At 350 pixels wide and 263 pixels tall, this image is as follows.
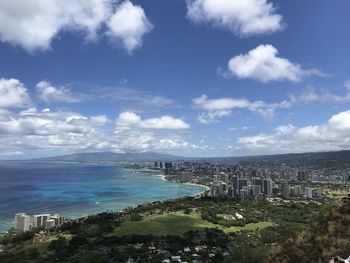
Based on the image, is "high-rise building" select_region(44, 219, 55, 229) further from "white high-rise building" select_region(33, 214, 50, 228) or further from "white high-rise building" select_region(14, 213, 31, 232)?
"white high-rise building" select_region(14, 213, 31, 232)

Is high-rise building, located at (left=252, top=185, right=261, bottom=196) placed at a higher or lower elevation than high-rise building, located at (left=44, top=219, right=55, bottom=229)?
higher

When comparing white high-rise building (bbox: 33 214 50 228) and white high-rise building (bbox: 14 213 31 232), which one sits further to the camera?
white high-rise building (bbox: 33 214 50 228)

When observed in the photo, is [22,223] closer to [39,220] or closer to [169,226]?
[39,220]

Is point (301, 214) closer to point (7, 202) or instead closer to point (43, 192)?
point (7, 202)

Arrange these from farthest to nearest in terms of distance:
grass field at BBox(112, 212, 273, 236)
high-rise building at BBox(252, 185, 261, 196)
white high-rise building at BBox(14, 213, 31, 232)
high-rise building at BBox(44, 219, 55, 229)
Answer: high-rise building at BBox(252, 185, 261, 196) → white high-rise building at BBox(14, 213, 31, 232) → high-rise building at BBox(44, 219, 55, 229) → grass field at BBox(112, 212, 273, 236)

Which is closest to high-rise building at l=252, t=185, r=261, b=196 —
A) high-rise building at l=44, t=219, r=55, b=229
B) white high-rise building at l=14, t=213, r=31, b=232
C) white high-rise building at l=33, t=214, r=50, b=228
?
white high-rise building at l=33, t=214, r=50, b=228

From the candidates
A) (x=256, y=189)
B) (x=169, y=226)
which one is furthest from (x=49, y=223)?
(x=256, y=189)

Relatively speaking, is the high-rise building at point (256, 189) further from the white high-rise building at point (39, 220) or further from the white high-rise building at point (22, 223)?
the white high-rise building at point (22, 223)

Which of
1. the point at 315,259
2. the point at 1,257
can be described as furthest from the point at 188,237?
the point at 315,259

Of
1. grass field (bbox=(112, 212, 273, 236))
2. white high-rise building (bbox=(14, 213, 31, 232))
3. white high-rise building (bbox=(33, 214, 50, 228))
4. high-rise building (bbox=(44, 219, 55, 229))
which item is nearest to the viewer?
grass field (bbox=(112, 212, 273, 236))
